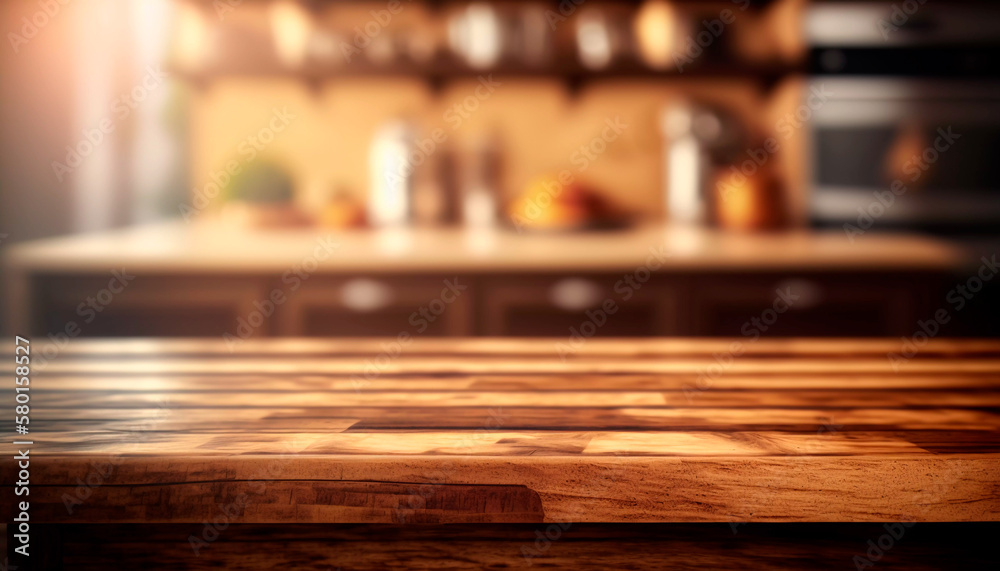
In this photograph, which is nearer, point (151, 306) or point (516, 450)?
point (516, 450)

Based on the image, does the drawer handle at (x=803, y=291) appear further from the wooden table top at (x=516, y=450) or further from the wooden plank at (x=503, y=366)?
the wooden table top at (x=516, y=450)

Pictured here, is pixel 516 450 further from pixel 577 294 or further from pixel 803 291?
pixel 803 291

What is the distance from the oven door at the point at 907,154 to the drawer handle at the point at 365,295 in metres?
1.31

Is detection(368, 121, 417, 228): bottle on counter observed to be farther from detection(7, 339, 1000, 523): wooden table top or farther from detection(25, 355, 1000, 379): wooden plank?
detection(7, 339, 1000, 523): wooden table top

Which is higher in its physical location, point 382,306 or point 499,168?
Answer: point 499,168

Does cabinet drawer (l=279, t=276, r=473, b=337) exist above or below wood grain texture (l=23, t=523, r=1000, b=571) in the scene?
above

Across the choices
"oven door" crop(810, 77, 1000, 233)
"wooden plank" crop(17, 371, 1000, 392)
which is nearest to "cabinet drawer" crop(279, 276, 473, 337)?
"oven door" crop(810, 77, 1000, 233)

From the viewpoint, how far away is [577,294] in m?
2.20

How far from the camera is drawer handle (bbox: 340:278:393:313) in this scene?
223 centimetres

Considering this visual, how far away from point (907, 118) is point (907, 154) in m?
0.10

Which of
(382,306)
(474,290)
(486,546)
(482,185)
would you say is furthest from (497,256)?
(486,546)

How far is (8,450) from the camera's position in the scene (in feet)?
2.15

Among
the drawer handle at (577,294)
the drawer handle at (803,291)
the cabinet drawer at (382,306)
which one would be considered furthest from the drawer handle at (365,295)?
the drawer handle at (803,291)

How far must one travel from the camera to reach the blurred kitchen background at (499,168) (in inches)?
86.5
